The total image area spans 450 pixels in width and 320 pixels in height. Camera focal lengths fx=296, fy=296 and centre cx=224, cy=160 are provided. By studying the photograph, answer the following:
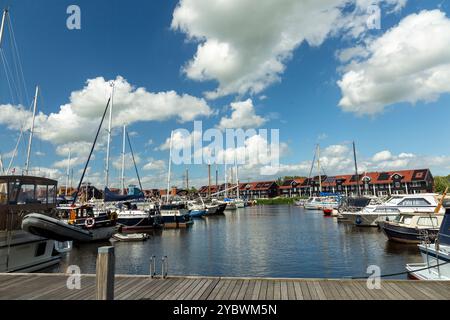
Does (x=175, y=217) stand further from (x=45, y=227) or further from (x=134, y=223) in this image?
(x=45, y=227)

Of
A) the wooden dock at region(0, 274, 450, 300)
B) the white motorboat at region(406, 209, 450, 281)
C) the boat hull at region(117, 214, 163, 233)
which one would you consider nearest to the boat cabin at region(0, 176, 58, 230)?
the wooden dock at region(0, 274, 450, 300)

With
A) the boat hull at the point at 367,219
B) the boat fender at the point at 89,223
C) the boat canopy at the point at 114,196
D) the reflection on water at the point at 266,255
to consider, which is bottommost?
the reflection on water at the point at 266,255

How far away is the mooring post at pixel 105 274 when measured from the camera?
6191 millimetres

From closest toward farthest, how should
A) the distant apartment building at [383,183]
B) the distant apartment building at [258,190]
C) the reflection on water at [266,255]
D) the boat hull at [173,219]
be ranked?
the reflection on water at [266,255], the boat hull at [173,219], the distant apartment building at [383,183], the distant apartment building at [258,190]

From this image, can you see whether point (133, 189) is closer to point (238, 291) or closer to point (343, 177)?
point (238, 291)

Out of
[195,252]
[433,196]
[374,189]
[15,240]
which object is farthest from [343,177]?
[15,240]

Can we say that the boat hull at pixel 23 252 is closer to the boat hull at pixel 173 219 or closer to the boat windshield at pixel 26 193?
the boat windshield at pixel 26 193

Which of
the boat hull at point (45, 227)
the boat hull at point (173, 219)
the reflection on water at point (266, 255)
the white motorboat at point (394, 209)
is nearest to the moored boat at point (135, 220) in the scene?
the boat hull at point (173, 219)

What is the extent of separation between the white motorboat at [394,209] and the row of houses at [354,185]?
163 ft

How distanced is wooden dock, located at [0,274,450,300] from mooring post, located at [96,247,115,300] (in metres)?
1.98

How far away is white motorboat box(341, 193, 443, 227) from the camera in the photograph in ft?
102

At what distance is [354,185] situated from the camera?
405 ft
